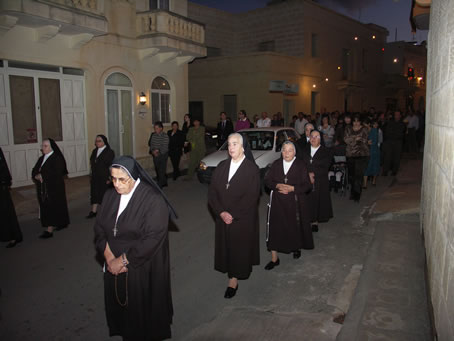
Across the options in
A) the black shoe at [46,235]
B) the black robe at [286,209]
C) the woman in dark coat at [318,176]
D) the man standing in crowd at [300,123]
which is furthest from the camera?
the man standing in crowd at [300,123]

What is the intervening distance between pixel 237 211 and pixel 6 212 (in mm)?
Answer: 4152

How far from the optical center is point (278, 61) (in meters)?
23.6

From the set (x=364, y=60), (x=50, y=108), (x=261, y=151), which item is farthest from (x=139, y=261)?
(x=364, y=60)

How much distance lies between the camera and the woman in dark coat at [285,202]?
5840 millimetres

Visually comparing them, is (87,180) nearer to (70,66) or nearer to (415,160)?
(70,66)

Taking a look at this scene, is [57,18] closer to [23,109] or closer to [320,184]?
[23,109]

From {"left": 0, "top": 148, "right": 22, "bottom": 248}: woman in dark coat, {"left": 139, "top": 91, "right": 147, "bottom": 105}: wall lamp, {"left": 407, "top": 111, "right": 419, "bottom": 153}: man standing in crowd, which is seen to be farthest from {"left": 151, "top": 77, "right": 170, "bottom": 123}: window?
{"left": 407, "top": 111, "right": 419, "bottom": 153}: man standing in crowd

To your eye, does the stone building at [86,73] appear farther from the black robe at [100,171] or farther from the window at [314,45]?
the window at [314,45]

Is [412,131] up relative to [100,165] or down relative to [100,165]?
up

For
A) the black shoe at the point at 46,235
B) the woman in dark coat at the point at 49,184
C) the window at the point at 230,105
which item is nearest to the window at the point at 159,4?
the window at the point at 230,105

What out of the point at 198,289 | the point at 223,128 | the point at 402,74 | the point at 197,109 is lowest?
the point at 198,289

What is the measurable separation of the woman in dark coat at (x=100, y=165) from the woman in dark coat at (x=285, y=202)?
3.81m

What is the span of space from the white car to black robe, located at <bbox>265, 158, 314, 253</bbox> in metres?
4.62

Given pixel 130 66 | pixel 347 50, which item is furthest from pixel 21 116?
pixel 347 50
